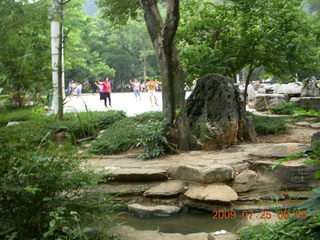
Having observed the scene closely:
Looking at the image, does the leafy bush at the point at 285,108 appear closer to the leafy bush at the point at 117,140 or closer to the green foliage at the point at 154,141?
the leafy bush at the point at 117,140

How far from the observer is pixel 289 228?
3.49 m

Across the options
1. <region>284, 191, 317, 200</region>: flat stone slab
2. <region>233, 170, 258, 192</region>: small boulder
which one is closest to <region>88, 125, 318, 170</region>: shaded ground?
<region>233, 170, 258, 192</region>: small boulder

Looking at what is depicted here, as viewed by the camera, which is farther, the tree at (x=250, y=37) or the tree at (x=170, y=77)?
the tree at (x=250, y=37)

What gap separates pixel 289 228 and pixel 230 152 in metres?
4.30

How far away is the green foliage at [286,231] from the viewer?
285 cm

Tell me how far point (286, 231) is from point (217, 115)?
5.34 metres

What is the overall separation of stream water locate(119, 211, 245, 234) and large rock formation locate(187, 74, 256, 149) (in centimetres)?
302

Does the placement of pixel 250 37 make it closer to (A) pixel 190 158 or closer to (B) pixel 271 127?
(B) pixel 271 127

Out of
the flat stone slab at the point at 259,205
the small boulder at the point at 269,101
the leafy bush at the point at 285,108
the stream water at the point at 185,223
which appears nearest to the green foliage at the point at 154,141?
the stream water at the point at 185,223

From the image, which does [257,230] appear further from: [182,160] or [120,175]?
[182,160]

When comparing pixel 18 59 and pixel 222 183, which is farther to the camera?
pixel 222 183

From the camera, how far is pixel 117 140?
29.9 feet

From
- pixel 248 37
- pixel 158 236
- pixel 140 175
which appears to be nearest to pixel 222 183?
pixel 140 175

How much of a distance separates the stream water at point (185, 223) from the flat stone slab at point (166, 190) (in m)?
0.44
